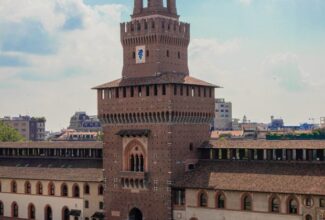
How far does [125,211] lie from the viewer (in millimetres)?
81438

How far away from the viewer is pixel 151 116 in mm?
78875

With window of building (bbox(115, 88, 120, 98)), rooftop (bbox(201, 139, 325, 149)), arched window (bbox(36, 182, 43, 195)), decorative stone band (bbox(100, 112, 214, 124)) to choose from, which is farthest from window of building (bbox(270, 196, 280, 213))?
arched window (bbox(36, 182, 43, 195))

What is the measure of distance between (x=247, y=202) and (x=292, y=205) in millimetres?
5243

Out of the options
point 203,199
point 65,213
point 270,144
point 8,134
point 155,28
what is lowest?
point 65,213

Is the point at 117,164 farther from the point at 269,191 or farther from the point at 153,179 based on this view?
the point at 269,191

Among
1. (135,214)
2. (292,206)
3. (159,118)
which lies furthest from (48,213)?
(292,206)

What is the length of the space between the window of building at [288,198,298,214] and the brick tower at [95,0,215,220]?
1462cm

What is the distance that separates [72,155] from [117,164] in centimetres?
1379

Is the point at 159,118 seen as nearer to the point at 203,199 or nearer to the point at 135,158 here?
the point at 135,158

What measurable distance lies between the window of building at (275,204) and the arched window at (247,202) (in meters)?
2.51

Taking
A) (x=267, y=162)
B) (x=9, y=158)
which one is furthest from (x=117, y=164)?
(x=9, y=158)

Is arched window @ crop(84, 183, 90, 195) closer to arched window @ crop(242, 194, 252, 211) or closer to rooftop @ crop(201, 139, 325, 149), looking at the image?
rooftop @ crop(201, 139, 325, 149)

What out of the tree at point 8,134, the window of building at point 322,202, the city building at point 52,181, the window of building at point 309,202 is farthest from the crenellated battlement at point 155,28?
the tree at point 8,134

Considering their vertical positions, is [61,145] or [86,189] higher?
[61,145]
